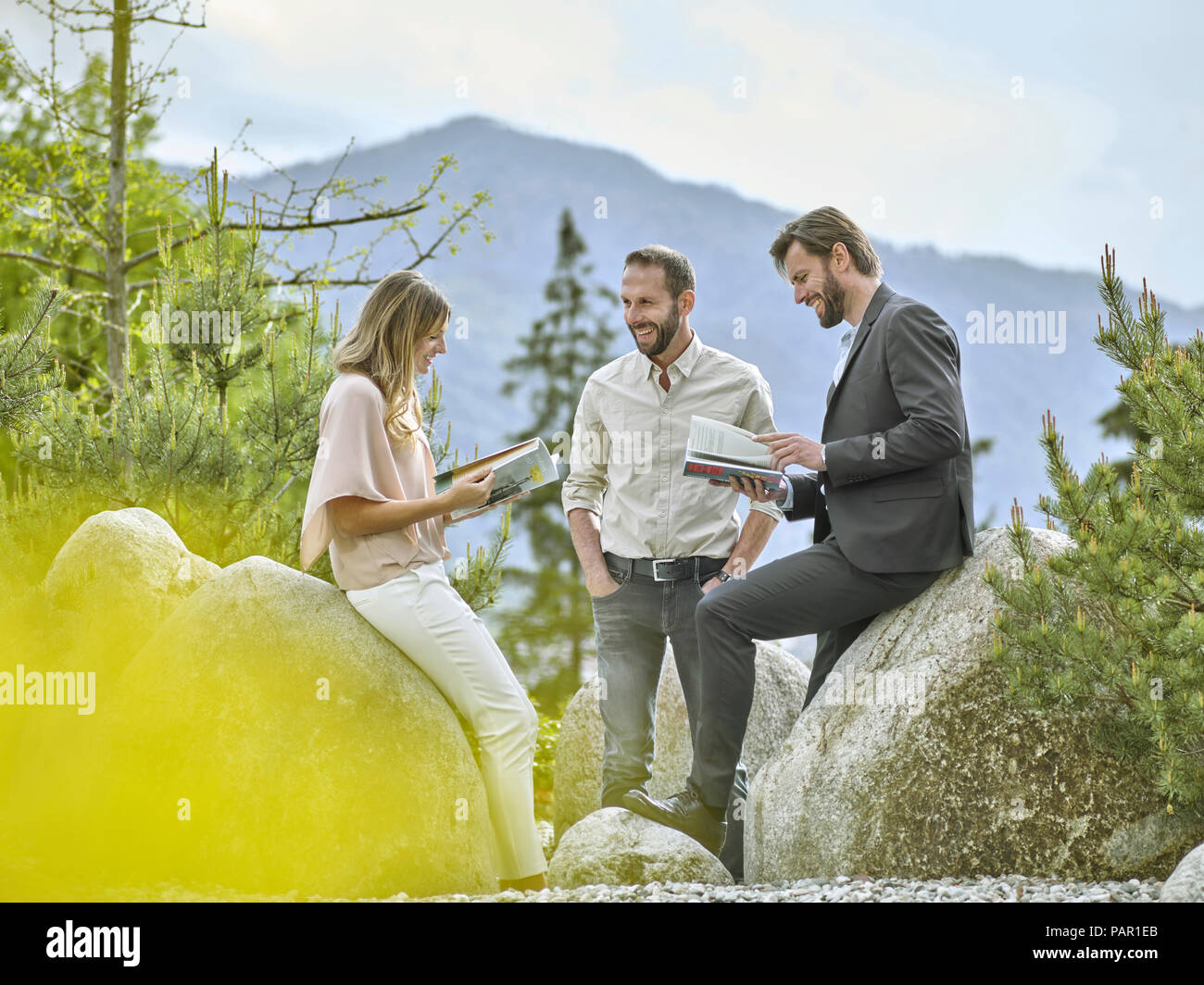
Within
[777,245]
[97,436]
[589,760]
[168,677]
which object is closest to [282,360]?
[97,436]

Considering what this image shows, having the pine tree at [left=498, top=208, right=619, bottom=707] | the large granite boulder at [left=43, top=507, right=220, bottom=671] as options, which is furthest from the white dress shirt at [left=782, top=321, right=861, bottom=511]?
the pine tree at [left=498, top=208, right=619, bottom=707]

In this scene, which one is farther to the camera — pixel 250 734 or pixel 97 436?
pixel 97 436

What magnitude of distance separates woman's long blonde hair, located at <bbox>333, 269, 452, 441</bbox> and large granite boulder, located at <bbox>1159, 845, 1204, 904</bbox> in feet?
10.6

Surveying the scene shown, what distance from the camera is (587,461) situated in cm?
549

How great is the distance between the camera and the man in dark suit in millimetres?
4395

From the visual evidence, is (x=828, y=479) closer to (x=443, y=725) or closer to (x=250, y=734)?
(x=443, y=725)

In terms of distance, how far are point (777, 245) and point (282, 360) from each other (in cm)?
537

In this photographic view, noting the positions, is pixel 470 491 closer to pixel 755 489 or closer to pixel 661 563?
pixel 661 563

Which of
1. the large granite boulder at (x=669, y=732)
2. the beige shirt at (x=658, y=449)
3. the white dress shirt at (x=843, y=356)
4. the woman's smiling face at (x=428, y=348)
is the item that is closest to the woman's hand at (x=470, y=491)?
the woman's smiling face at (x=428, y=348)

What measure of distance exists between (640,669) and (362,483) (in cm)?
161

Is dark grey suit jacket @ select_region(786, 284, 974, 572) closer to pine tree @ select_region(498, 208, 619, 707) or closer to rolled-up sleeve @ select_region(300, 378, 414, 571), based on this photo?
rolled-up sleeve @ select_region(300, 378, 414, 571)

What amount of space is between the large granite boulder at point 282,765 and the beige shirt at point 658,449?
1.20 m

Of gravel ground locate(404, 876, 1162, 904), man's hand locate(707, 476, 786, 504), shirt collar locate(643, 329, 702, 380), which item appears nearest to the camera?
gravel ground locate(404, 876, 1162, 904)

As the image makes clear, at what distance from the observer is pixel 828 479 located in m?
4.57
